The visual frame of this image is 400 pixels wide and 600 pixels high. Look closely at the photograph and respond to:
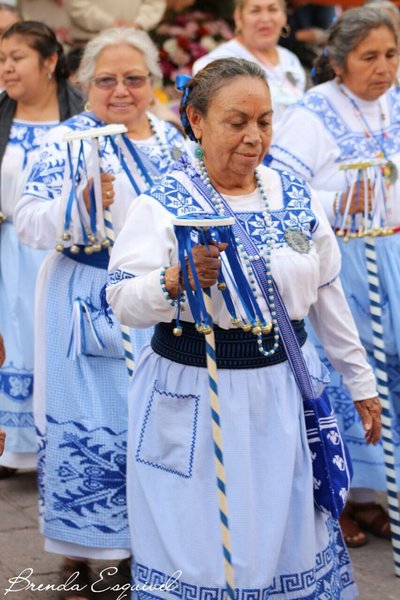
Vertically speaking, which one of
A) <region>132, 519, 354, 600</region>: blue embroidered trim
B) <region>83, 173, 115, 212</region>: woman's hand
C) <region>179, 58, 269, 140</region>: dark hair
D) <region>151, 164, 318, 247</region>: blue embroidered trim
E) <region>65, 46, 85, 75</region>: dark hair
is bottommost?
<region>132, 519, 354, 600</region>: blue embroidered trim

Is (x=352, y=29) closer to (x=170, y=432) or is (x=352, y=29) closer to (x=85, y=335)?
(x=85, y=335)

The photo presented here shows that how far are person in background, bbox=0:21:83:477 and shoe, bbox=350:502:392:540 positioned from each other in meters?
1.69

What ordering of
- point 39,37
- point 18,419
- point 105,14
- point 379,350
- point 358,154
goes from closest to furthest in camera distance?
1. point 379,350
2. point 358,154
3. point 39,37
4. point 18,419
5. point 105,14

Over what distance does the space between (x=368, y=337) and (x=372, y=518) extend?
844 millimetres

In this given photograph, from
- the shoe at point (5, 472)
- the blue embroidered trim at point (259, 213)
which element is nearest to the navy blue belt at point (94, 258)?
the blue embroidered trim at point (259, 213)

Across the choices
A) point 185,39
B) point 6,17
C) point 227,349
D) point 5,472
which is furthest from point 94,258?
point 185,39

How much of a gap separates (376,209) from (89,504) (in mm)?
1730

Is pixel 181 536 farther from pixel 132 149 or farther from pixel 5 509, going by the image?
pixel 5 509

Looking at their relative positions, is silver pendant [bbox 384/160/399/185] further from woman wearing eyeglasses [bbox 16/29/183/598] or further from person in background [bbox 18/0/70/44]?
person in background [bbox 18/0/70/44]

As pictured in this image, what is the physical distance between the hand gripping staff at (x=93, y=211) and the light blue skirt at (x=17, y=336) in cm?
163

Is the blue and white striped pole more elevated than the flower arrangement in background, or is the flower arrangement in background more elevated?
the flower arrangement in background

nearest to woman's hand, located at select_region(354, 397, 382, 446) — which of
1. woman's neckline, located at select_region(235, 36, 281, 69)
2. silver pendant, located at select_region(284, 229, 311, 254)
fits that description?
silver pendant, located at select_region(284, 229, 311, 254)

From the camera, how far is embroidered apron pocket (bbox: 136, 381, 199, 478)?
12.6 ft

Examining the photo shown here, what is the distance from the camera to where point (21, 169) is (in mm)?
6207
